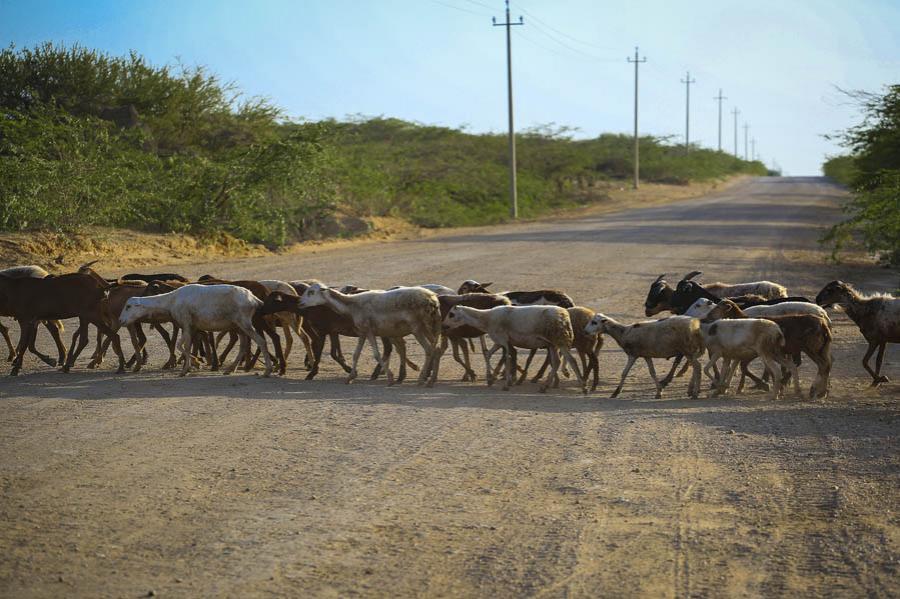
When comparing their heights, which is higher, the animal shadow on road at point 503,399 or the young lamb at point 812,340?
the young lamb at point 812,340

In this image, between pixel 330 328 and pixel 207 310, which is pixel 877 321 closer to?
pixel 330 328

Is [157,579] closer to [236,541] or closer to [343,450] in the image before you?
[236,541]

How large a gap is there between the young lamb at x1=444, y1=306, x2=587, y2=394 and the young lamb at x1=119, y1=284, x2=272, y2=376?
254cm

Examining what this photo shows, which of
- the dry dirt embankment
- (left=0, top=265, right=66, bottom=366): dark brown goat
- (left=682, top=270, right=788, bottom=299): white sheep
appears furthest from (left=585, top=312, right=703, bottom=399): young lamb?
the dry dirt embankment

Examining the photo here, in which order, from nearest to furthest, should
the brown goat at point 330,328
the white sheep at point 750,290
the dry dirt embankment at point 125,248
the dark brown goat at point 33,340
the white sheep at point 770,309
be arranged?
the white sheep at point 770,309 → the brown goat at point 330,328 → the dark brown goat at point 33,340 → the white sheep at point 750,290 → the dry dirt embankment at point 125,248

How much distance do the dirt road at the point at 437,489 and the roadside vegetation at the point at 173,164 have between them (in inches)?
511

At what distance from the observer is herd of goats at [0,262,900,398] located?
11.6 metres

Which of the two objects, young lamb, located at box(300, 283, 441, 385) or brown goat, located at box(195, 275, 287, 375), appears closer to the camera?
young lamb, located at box(300, 283, 441, 385)

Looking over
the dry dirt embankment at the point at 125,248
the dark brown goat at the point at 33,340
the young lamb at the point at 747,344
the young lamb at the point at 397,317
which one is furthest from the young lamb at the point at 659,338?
the dry dirt embankment at the point at 125,248

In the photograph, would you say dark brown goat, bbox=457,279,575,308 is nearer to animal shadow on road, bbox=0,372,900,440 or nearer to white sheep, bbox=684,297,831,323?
white sheep, bbox=684,297,831,323

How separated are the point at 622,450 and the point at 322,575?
348 centimetres

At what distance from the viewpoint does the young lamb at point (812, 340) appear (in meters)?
11.3

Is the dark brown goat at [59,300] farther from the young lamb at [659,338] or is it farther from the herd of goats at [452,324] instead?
the young lamb at [659,338]

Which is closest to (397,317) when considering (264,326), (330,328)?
(330,328)
